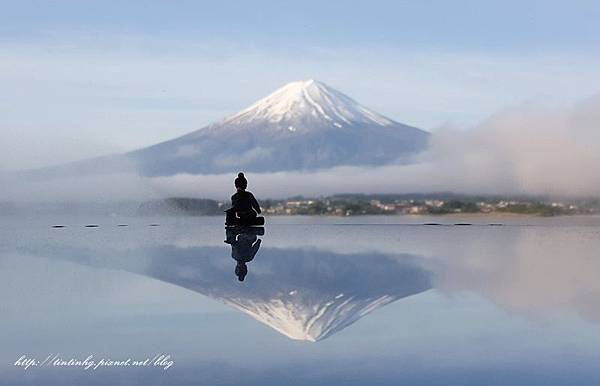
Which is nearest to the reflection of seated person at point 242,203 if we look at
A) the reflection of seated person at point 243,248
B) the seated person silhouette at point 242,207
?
the seated person silhouette at point 242,207

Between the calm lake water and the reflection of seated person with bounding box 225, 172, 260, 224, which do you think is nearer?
the calm lake water

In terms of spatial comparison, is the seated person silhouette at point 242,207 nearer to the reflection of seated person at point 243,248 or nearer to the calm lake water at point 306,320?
the reflection of seated person at point 243,248

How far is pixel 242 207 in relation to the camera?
1675cm

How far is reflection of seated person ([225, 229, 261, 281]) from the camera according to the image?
29.4ft

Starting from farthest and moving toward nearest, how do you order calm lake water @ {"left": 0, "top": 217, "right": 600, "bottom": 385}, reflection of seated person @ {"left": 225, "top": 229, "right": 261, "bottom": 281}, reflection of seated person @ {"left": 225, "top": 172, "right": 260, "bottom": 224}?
1. reflection of seated person @ {"left": 225, "top": 172, "right": 260, "bottom": 224}
2. reflection of seated person @ {"left": 225, "top": 229, "right": 261, "bottom": 281}
3. calm lake water @ {"left": 0, "top": 217, "right": 600, "bottom": 385}

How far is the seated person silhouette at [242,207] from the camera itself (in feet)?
52.6

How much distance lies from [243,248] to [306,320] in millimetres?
6440

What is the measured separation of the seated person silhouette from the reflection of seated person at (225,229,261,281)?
338mm

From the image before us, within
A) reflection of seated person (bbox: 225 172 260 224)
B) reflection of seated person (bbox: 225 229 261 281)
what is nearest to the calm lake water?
reflection of seated person (bbox: 225 229 261 281)

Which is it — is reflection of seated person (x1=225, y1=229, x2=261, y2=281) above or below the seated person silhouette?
below

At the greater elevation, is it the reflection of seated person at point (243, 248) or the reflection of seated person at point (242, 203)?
the reflection of seated person at point (242, 203)

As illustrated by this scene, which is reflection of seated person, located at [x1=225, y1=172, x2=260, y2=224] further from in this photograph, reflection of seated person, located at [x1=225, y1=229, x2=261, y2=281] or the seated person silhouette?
reflection of seated person, located at [x1=225, y1=229, x2=261, y2=281]

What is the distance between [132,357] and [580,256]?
26.4 feet

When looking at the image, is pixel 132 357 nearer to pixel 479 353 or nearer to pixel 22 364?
pixel 22 364
